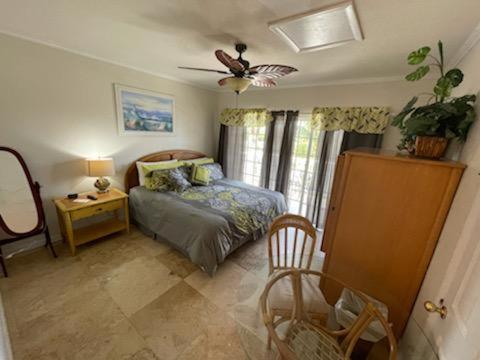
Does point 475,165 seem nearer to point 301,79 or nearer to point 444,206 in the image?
point 444,206

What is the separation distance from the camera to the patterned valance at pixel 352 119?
2.61 meters

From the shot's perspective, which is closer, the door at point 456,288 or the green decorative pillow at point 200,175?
the door at point 456,288

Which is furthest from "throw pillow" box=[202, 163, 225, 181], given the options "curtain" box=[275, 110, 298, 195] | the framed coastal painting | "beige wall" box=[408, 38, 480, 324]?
"beige wall" box=[408, 38, 480, 324]

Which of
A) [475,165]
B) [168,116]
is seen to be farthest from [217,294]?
[168,116]

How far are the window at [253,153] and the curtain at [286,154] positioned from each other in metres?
0.46

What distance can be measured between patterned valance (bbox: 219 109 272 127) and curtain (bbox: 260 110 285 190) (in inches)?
5.6

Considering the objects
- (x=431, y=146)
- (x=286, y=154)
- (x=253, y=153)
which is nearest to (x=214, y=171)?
(x=253, y=153)

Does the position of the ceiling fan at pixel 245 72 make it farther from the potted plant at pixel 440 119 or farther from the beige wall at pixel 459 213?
the beige wall at pixel 459 213

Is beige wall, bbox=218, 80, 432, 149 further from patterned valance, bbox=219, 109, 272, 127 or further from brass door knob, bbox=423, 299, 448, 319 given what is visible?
brass door knob, bbox=423, 299, 448, 319

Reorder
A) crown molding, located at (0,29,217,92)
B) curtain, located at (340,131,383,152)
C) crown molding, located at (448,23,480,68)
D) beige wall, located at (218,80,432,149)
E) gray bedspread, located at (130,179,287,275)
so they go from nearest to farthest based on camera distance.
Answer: crown molding, located at (448,23,480,68), crown molding, located at (0,29,217,92), gray bedspread, located at (130,179,287,275), beige wall, located at (218,80,432,149), curtain, located at (340,131,383,152)

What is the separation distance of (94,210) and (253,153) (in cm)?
273

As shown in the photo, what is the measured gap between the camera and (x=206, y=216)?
2240 millimetres

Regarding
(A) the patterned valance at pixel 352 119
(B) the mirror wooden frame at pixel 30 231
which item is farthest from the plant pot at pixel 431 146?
(B) the mirror wooden frame at pixel 30 231

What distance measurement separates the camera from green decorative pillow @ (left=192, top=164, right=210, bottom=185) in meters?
3.37
